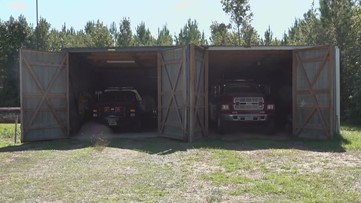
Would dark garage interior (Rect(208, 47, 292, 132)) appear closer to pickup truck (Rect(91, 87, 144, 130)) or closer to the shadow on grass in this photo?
the shadow on grass

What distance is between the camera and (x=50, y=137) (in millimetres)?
16141

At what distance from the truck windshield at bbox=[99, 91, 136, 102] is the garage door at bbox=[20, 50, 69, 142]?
2485 mm

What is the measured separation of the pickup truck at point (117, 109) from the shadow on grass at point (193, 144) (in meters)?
2.30

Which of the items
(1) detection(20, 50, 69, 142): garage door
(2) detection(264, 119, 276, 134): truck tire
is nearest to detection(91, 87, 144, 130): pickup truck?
(1) detection(20, 50, 69, 142): garage door

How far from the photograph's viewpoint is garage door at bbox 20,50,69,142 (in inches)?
609

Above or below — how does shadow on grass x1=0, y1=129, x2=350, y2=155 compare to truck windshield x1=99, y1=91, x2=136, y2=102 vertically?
below

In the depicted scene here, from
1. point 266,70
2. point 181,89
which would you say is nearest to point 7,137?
point 181,89

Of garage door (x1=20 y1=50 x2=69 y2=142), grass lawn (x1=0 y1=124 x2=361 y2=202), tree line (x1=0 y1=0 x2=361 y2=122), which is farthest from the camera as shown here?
tree line (x1=0 y1=0 x2=361 y2=122)

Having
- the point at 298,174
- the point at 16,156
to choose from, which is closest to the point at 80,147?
the point at 16,156

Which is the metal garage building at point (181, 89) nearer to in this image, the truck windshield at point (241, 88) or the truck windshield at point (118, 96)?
the truck windshield at point (241, 88)

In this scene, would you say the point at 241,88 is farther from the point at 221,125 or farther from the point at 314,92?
the point at 314,92

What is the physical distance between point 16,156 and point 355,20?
2024 centimetres

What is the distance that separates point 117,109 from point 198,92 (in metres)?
4.03

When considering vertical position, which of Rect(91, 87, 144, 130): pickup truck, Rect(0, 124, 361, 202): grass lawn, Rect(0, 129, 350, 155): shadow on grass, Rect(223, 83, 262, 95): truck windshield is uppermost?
Rect(223, 83, 262, 95): truck windshield
